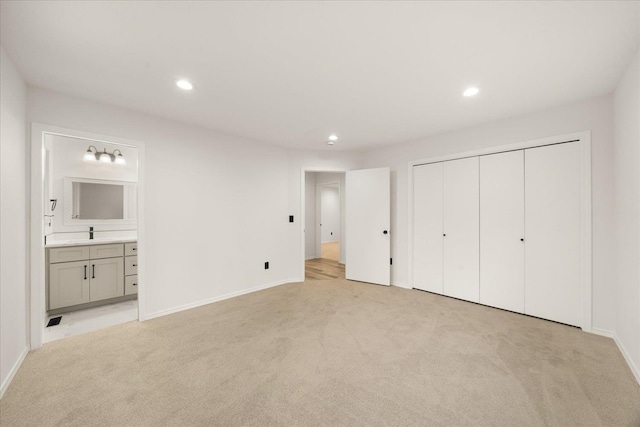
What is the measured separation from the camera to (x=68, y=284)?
3225 millimetres

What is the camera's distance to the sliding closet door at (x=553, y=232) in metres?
2.77

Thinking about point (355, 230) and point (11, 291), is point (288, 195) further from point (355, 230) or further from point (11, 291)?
point (11, 291)

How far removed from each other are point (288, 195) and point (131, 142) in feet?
7.81

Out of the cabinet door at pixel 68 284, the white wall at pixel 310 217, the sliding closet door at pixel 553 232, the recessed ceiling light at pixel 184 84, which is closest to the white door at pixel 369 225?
the sliding closet door at pixel 553 232

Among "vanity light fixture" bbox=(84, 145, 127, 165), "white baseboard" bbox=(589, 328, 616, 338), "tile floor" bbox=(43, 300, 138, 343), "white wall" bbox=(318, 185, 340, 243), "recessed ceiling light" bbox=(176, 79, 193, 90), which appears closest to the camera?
"recessed ceiling light" bbox=(176, 79, 193, 90)

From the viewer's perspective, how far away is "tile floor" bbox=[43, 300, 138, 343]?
2730 millimetres

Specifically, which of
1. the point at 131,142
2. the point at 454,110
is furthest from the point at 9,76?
the point at 454,110

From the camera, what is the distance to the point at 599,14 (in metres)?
1.53

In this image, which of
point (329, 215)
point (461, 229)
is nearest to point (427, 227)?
point (461, 229)

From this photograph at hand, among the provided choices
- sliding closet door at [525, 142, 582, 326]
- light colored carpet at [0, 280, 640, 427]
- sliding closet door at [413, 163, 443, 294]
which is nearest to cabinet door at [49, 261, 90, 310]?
light colored carpet at [0, 280, 640, 427]

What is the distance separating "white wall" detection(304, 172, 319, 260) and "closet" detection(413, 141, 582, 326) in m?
3.28

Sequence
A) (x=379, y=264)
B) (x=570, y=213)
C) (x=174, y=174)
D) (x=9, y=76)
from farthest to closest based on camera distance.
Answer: (x=379, y=264) → (x=174, y=174) → (x=570, y=213) → (x=9, y=76)

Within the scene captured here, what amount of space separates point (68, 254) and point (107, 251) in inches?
15.1

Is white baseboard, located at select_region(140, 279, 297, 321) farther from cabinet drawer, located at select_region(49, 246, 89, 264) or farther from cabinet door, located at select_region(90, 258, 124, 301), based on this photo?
cabinet drawer, located at select_region(49, 246, 89, 264)
